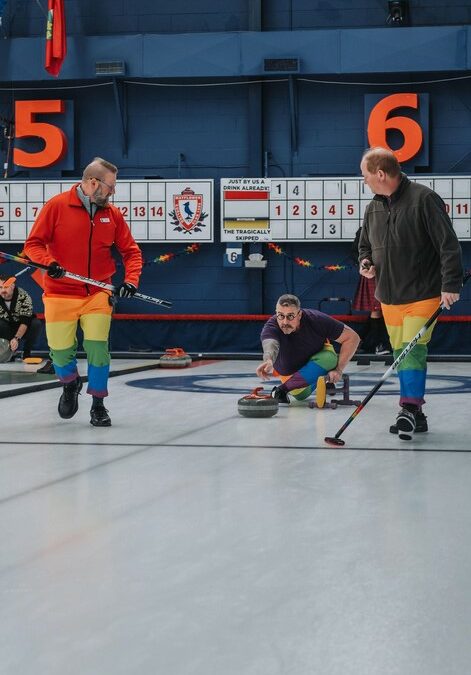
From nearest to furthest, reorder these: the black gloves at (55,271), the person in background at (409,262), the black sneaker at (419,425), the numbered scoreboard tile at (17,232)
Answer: the person in background at (409,262)
the black sneaker at (419,425)
the black gloves at (55,271)
the numbered scoreboard tile at (17,232)

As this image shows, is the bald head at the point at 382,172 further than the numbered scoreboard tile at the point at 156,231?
No

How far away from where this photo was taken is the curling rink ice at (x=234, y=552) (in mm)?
1604

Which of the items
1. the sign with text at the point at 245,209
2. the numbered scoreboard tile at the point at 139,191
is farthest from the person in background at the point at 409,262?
the numbered scoreboard tile at the point at 139,191

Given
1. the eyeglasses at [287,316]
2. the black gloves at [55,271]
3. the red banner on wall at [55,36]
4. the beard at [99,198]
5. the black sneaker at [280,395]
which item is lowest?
the black sneaker at [280,395]

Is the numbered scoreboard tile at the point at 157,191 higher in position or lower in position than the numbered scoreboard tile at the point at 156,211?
higher

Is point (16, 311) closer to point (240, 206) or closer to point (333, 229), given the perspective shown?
point (240, 206)

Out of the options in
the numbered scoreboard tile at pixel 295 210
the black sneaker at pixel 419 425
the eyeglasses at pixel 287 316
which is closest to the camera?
the black sneaker at pixel 419 425

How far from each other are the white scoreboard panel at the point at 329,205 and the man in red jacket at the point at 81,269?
6.45 meters

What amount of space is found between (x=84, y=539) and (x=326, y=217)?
9098mm

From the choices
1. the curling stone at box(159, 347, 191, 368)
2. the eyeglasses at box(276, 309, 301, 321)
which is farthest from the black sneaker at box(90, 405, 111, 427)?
the curling stone at box(159, 347, 191, 368)

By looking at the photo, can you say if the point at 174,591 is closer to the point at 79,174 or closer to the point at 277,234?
the point at 277,234

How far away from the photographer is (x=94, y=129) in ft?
40.0

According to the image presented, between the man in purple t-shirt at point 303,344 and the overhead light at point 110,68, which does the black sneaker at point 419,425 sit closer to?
the man in purple t-shirt at point 303,344

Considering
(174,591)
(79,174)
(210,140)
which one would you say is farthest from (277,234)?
(174,591)
